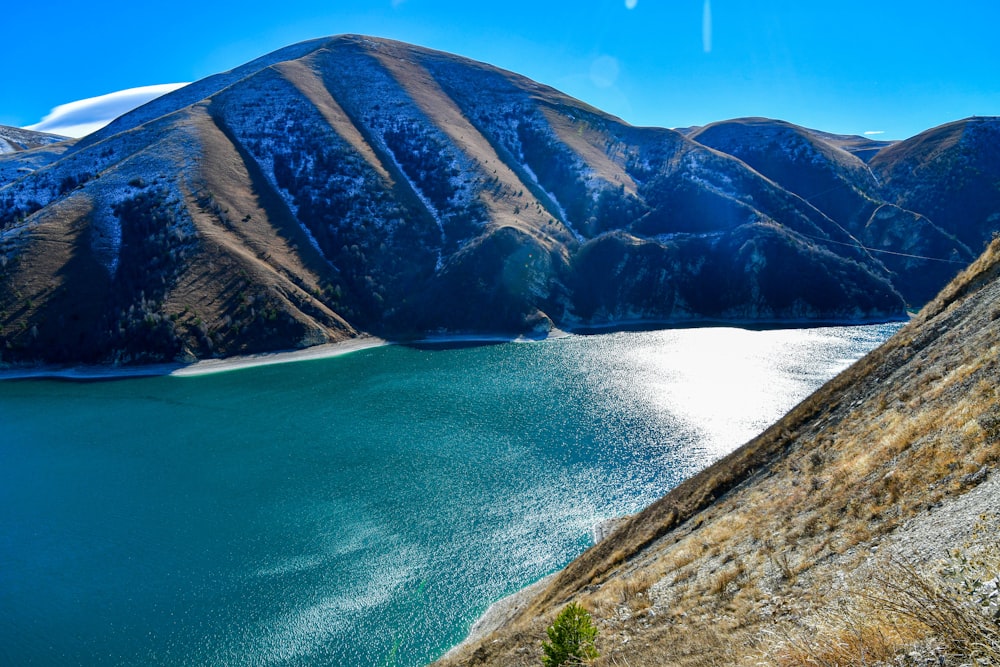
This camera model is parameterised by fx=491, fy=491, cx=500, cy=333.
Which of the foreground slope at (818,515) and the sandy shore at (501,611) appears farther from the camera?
the sandy shore at (501,611)

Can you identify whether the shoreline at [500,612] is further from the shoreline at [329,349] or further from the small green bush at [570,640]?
the shoreline at [329,349]

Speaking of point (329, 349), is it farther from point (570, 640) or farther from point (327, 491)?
point (570, 640)

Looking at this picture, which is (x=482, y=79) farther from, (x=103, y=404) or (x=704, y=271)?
(x=103, y=404)

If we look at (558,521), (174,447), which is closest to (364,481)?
(558,521)

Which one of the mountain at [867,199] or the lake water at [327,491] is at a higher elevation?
the mountain at [867,199]

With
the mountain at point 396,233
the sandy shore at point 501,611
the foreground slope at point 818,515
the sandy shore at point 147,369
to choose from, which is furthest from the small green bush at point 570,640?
the mountain at point 396,233

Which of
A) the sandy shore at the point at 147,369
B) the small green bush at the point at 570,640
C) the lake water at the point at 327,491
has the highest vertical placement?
the small green bush at the point at 570,640

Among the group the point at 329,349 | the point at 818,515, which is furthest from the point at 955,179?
the point at 818,515
